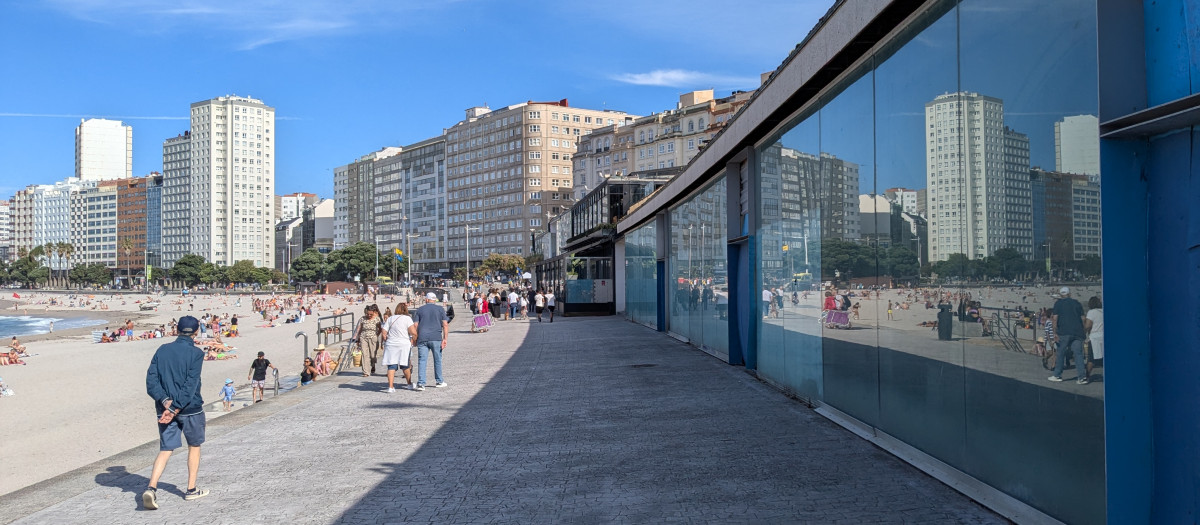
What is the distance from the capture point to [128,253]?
175 m

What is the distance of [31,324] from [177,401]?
72.2m

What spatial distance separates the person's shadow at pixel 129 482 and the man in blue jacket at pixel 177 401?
156mm

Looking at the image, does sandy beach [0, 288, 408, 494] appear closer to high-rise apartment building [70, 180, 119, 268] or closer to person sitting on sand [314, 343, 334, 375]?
person sitting on sand [314, 343, 334, 375]

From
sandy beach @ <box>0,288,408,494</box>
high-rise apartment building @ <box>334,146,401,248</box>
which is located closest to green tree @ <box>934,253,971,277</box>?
sandy beach @ <box>0,288,408,494</box>

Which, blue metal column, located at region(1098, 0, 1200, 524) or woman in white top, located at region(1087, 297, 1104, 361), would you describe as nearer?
blue metal column, located at region(1098, 0, 1200, 524)

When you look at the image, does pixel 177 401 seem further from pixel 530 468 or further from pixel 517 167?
pixel 517 167

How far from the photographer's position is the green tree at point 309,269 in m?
134

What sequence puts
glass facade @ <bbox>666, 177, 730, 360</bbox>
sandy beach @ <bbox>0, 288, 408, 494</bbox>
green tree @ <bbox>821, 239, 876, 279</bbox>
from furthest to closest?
glass facade @ <bbox>666, 177, 730, 360</bbox> < sandy beach @ <bbox>0, 288, 408, 494</bbox> < green tree @ <bbox>821, 239, 876, 279</bbox>

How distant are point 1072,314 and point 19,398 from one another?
25848 mm

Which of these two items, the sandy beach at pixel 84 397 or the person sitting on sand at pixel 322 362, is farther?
the person sitting on sand at pixel 322 362

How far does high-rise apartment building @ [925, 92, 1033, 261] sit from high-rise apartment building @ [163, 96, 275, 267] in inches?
7325

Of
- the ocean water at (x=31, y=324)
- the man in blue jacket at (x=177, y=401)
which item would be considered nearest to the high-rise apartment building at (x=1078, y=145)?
the man in blue jacket at (x=177, y=401)

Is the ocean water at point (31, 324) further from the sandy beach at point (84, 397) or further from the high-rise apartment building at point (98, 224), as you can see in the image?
the high-rise apartment building at point (98, 224)

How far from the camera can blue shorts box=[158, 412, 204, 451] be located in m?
6.41
